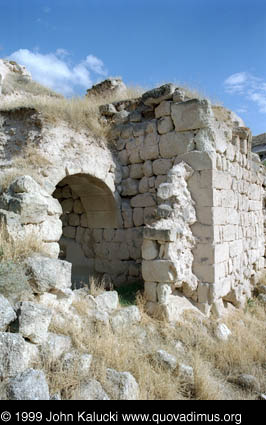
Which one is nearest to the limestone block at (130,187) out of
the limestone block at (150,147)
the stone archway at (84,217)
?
the stone archway at (84,217)

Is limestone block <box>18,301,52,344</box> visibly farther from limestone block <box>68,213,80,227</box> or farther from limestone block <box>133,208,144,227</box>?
limestone block <box>68,213,80,227</box>

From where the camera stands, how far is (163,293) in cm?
485

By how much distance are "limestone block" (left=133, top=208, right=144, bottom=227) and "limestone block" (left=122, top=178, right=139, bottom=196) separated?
0.35 m

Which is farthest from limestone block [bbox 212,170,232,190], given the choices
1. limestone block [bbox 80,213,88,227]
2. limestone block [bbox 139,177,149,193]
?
limestone block [bbox 80,213,88,227]

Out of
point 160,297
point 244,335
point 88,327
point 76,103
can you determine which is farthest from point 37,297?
point 76,103

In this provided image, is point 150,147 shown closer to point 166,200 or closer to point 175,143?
point 175,143

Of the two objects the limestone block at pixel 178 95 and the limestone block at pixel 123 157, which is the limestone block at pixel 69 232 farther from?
the limestone block at pixel 178 95

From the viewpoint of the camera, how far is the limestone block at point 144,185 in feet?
21.0

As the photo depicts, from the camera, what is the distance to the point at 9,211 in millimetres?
4094

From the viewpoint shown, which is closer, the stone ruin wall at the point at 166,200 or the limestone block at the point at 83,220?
the stone ruin wall at the point at 166,200

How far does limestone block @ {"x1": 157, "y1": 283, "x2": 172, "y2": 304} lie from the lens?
4840 millimetres

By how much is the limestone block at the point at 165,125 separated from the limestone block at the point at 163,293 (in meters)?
2.71

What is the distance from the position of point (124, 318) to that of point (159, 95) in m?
3.88

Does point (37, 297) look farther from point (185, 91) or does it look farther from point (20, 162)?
point (185, 91)
